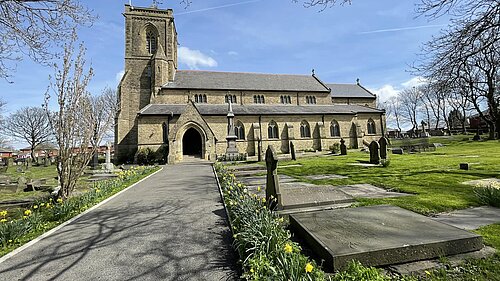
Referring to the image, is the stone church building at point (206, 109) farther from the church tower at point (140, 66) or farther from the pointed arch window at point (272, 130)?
the pointed arch window at point (272, 130)

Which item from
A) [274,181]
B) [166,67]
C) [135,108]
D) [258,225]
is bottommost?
[258,225]

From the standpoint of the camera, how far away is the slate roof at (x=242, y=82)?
104ft

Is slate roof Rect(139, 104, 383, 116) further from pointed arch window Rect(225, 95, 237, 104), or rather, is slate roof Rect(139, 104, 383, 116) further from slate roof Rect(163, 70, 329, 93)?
slate roof Rect(163, 70, 329, 93)

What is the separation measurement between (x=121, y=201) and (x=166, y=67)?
2636cm

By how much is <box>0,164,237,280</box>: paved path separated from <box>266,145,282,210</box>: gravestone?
119 cm

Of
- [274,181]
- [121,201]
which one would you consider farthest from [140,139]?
[274,181]

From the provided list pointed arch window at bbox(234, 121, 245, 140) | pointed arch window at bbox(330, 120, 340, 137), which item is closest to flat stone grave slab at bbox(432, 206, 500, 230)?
pointed arch window at bbox(234, 121, 245, 140)

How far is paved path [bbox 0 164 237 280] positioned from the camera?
3.27 m

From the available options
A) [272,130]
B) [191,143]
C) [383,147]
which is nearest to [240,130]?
[272,130]

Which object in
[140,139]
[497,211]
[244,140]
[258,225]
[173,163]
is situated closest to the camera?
[258,225]

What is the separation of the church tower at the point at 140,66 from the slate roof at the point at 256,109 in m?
3.53

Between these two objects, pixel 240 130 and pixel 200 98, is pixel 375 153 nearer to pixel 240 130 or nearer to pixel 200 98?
pixel 240 130

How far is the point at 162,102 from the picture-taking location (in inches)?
1156

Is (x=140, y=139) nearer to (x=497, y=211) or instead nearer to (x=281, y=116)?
(x=281, y=116)
